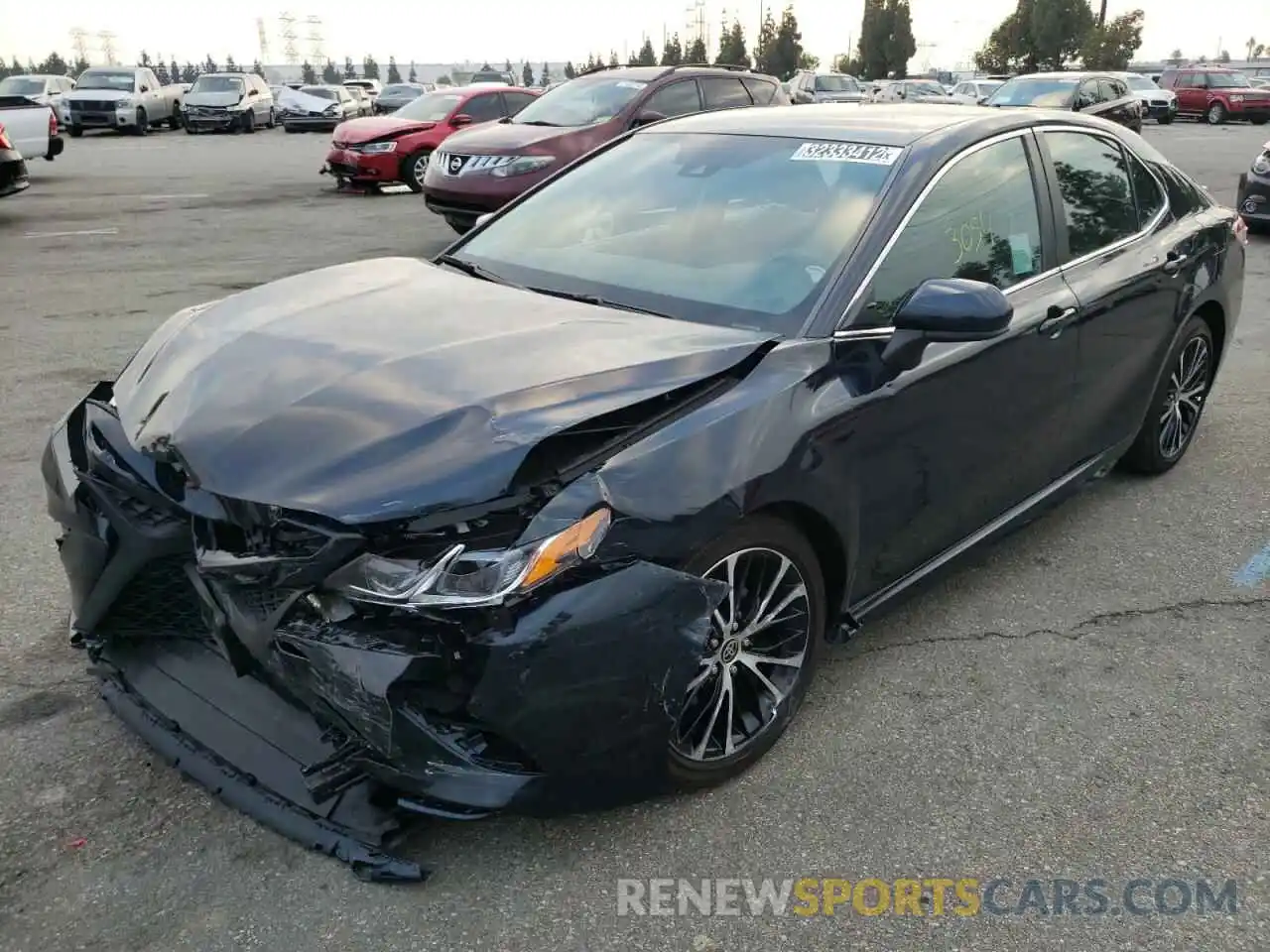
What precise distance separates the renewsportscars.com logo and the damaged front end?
0.83 feet

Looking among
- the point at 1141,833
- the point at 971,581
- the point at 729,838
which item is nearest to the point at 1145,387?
the point at 971,581

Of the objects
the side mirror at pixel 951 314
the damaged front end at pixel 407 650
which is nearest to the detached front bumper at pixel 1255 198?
the side mirror at pixel 951 314

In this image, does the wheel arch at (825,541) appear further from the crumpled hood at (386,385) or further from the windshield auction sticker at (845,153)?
the windshield auction sticker at (845,153)

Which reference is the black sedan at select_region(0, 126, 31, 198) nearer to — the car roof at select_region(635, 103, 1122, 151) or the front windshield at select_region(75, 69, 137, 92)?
the car roof at select_region(635, 103, 1122, 151)

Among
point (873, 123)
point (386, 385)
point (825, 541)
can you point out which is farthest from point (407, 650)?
point (873, 123)

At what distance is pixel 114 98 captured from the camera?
2827 centimetres

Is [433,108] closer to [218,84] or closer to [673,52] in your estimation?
[218,84]

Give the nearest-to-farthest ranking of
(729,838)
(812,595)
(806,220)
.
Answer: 1. (729,838)
2. (812,595)
3. (806,220)

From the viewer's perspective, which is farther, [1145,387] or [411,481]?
[1145,387]

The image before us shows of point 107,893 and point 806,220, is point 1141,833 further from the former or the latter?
point 107,893

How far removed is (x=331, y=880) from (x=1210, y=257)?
435cm

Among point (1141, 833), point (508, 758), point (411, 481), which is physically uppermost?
point (411, 481)

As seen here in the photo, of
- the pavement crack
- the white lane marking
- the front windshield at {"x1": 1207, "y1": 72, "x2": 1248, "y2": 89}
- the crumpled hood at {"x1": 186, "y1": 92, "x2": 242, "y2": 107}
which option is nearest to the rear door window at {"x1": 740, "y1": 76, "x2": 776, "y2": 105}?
the white lane marking

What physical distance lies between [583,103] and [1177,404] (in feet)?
26.3
